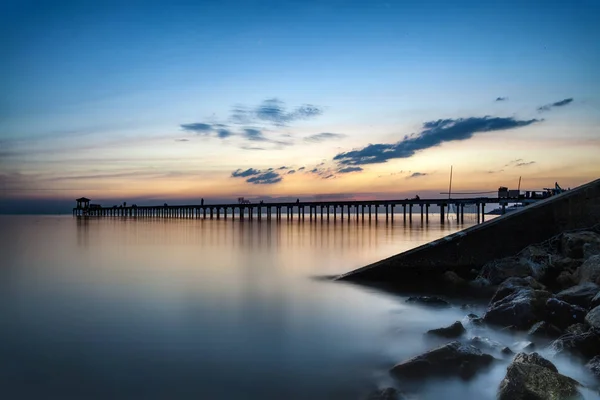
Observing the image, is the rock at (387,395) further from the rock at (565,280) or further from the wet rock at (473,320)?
the rock at (565,280)

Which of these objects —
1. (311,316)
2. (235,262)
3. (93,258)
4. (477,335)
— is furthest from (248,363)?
(93,258)

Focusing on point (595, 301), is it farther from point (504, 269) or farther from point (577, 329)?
point (504, 269)

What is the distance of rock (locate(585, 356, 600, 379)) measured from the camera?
4.21 m

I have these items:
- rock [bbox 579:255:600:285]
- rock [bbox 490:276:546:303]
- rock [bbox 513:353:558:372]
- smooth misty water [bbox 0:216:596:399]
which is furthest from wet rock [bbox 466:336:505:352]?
rock [bbox 579:255:600:285]

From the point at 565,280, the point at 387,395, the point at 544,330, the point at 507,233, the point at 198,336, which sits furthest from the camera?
the point at 507,233

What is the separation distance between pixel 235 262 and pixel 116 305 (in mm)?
8746

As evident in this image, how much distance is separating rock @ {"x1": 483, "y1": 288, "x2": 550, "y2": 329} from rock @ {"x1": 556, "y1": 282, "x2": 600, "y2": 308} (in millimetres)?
274

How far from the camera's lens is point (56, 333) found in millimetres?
6957

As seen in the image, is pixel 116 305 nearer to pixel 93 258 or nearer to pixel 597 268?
pixel 597 268

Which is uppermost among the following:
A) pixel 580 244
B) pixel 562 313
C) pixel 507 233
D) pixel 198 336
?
pixel 507 233

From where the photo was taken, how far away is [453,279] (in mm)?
9469

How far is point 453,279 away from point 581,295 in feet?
12.0

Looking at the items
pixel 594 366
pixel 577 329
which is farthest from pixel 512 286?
pixel 594 366

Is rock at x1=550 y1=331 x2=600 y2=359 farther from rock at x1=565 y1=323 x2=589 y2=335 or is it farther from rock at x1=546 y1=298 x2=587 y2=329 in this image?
rock at x1=546 y1=298 x2=587 y2=329
